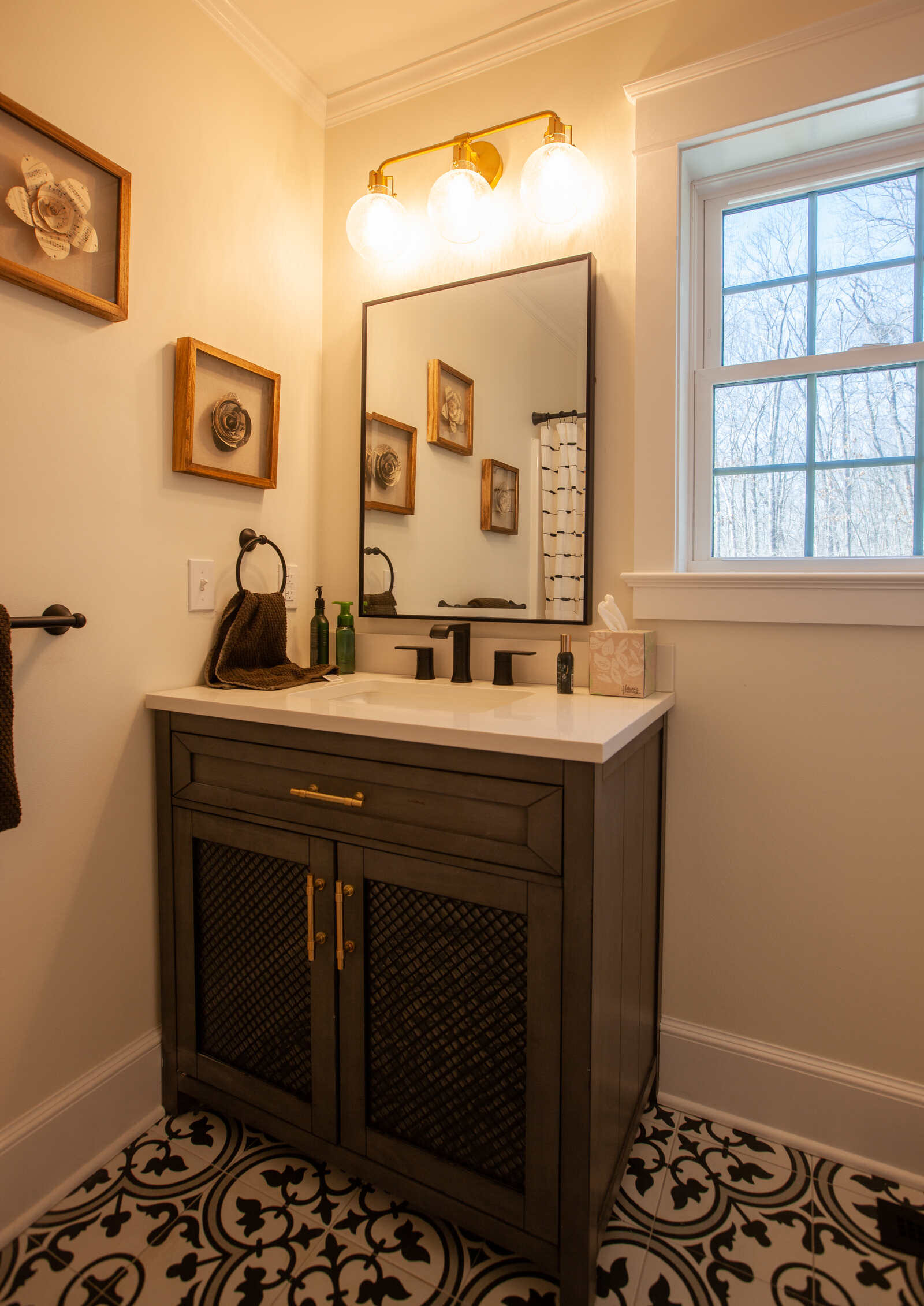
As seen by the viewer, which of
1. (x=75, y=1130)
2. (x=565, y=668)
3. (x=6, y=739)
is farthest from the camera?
(x=565, y=668)

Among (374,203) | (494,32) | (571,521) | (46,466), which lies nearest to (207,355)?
(46,466)

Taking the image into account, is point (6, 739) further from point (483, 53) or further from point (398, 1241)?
point (483, 53)

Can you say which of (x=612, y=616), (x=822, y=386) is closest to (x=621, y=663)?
(x=612, y=616)

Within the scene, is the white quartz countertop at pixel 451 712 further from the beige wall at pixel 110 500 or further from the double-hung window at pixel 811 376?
the double-hung window at pixel 811 376

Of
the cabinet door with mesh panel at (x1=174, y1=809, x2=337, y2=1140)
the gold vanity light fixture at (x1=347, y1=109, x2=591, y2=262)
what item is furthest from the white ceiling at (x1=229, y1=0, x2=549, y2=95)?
the cabinet door with mesh panel at (x1=174, y1=809, x2=337, y2=1140)

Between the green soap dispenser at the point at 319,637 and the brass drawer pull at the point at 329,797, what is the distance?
2.14 ft

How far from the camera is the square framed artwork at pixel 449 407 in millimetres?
1833

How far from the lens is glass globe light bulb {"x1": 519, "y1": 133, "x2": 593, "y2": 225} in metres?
1.62

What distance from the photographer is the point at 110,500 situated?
1453mm

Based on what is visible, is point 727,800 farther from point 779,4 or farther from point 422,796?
point 779,4

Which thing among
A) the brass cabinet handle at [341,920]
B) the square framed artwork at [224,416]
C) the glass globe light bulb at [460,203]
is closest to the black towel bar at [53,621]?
the square framed artwork at [224,416]

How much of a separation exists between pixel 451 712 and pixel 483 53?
5.61 ft

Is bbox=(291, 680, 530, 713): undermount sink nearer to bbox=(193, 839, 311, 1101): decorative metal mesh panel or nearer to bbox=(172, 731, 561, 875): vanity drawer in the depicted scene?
bbox=(172, 731, 561, 875): vanity drawer

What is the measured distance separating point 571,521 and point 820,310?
2.36 feet
